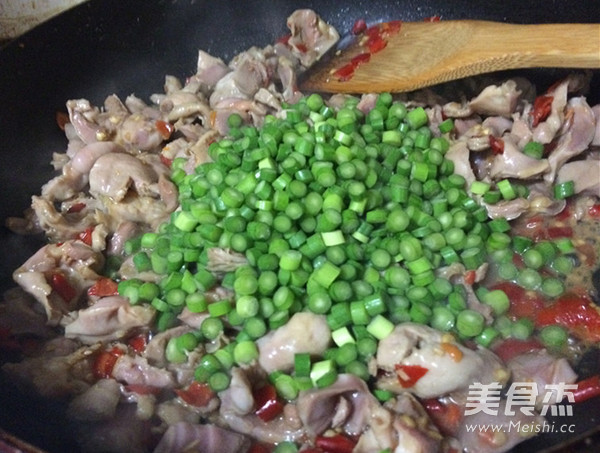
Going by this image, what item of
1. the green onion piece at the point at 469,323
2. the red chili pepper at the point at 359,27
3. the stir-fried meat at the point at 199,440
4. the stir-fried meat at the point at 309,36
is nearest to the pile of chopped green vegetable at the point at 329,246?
the green onion piece at the point at 469,323

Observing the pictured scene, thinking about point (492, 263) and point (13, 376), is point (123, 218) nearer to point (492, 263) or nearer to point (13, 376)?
point (13, 376)

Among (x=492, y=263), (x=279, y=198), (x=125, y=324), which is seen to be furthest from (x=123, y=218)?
(x=492, y=263)

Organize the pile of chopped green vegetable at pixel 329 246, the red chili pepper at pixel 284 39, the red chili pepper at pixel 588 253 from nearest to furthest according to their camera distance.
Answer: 1. the pile of chopped green vegetable at pixel 329 246
2. the red chili pepper at pixel 588 253
3. the red chili pepper at pixel 284 39

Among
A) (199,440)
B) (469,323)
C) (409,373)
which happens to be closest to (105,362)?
(199,440)

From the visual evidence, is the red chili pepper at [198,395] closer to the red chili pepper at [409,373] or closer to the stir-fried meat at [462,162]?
the red chili pepper at [409,373]

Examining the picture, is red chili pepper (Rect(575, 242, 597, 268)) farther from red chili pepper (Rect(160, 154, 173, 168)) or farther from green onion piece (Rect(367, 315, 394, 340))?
red chili pepper (Rect(160, 154, 173, 168))

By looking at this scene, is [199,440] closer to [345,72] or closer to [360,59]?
[345,72]
